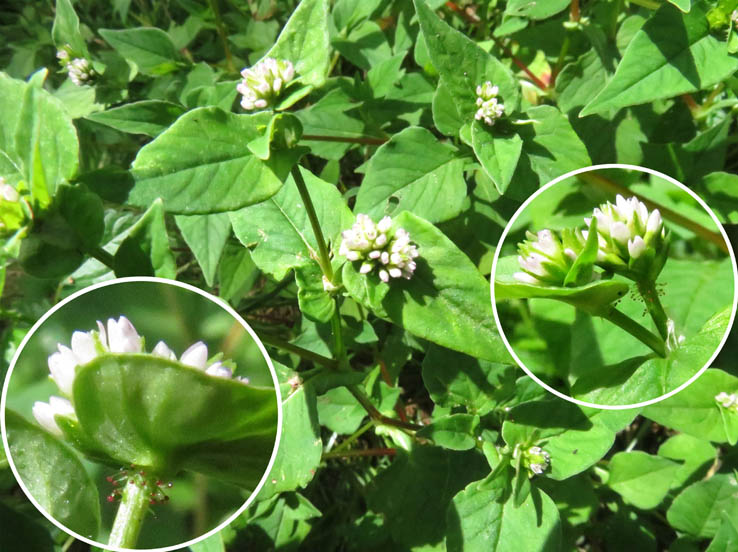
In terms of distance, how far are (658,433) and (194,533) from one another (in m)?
2.23

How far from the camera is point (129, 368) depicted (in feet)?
3.91

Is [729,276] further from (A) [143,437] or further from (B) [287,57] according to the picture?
(A) [143,437]

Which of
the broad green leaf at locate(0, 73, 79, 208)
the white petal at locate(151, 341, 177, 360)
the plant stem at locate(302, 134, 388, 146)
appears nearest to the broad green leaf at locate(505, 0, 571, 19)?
the plant stem at locate(302, 134, 388, 146)

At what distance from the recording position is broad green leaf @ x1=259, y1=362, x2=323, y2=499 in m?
1.76

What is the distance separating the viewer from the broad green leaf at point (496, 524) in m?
1.85

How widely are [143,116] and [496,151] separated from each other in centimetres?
122

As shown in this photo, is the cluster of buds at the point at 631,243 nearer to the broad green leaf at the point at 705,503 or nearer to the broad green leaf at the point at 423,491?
the broad green leaf at the point at 423,491

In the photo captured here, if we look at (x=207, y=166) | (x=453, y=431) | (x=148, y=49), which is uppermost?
(x=207, y=166)

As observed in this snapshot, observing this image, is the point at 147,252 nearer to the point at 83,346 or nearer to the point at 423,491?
the point at 83,346

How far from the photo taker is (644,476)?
2.34 meters

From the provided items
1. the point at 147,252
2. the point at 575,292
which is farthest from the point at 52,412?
the point at 575,292

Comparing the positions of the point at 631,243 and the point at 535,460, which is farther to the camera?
the point at 535,460

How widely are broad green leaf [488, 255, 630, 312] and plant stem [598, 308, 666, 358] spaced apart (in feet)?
0.15

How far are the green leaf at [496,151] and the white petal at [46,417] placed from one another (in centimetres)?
121
